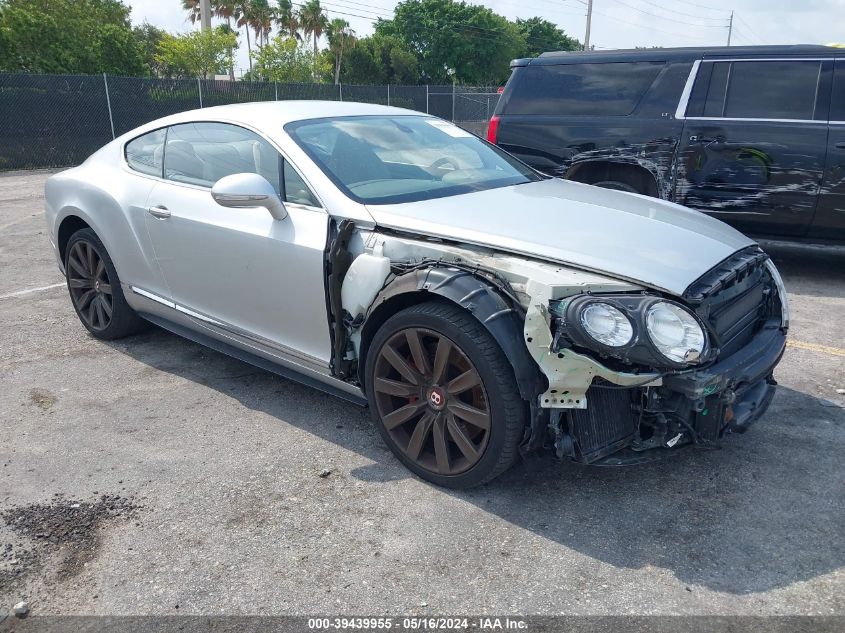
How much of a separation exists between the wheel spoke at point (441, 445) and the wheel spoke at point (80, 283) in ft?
10.0

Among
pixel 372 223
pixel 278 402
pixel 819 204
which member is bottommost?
pixel 278 402

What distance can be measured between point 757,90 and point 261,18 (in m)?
62.3

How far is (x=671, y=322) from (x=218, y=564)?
1.91m

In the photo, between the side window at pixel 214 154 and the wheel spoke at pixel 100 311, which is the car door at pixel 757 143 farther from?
the wheel spoke at pixel 100 311

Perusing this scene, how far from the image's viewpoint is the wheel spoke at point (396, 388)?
126 inches

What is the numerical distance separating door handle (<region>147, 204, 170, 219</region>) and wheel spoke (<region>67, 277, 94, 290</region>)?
1.05 m

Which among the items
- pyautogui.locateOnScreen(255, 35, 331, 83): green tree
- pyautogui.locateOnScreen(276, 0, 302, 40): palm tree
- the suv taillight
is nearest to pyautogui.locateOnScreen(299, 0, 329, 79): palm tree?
→ pyautogui.locateOnScreen(276, 0, 302, 40): palm tree

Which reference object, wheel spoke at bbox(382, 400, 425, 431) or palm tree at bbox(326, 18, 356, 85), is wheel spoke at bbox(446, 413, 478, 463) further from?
palm tree at bbox(326, 18, 356, 85)

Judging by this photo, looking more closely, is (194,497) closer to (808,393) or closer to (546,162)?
(808,393)

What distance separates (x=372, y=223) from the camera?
3322mm

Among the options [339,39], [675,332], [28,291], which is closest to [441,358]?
[675,332]

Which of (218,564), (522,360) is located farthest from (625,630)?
(218,564)

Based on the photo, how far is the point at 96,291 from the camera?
16.5 ft

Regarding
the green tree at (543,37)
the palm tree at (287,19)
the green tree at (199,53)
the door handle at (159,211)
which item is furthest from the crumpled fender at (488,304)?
the green tree at (543,37)
